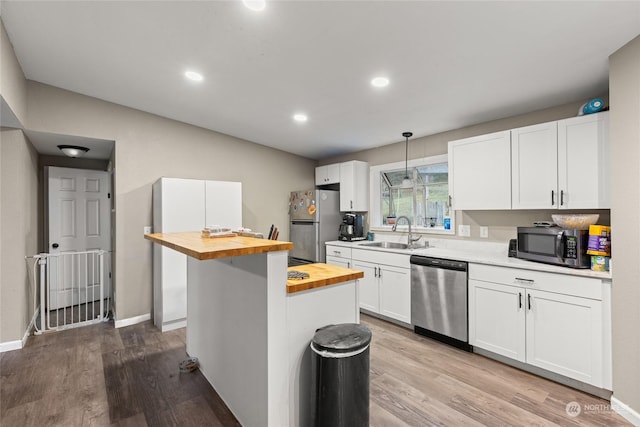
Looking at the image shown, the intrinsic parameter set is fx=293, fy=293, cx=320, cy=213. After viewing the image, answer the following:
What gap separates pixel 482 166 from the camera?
9.91 feet

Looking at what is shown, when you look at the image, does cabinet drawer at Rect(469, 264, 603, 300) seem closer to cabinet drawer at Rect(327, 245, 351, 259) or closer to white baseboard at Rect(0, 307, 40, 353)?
cabinet drawer at Rect(327, 245, 351, 259)

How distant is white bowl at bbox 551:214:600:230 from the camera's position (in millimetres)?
2322

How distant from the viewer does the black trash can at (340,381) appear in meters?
1.50

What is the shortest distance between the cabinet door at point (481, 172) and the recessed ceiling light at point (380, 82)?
46.2 inches

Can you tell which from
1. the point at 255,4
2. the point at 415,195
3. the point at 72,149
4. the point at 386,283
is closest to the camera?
the point at 255,4

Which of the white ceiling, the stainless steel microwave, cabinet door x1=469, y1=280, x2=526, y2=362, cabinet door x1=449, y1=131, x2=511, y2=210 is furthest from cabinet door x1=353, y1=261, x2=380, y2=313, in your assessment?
the white ceiling

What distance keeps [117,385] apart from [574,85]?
4.47 m

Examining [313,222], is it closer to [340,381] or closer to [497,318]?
[497,318]

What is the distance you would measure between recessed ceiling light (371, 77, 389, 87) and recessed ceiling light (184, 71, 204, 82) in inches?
63.4

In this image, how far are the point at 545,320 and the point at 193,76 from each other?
3.71 metres

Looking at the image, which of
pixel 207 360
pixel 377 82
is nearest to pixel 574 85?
pixel 377 82

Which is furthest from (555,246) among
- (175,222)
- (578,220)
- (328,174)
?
(175,222)

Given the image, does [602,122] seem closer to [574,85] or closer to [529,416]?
[574,85]

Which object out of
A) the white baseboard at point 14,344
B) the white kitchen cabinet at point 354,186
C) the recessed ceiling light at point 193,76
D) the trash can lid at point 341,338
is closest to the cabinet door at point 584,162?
the trash can lid at point 341,338
